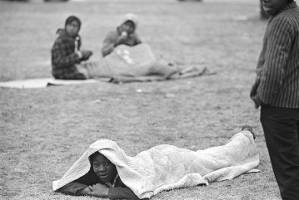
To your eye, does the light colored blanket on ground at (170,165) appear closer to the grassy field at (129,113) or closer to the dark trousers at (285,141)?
the grassy field at (129,113)

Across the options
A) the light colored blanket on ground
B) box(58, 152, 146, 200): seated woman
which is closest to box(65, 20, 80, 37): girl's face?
the light colored blanket on ground

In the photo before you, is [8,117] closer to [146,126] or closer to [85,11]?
[146,126]

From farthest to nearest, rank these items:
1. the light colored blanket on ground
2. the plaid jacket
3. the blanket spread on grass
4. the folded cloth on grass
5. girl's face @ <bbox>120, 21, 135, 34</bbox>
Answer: girl's face @ <bbox>120, 21, 135, 34</bbox> → the blanket spread on grass → the plaid jacket → the folded cloth on grass → the light colored blanket on ground

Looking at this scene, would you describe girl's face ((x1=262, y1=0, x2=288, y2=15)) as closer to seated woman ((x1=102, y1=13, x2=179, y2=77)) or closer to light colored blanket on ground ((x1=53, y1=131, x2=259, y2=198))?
light colored blanket on ground ((x1=53, y1=131, x2=259, y2=198))

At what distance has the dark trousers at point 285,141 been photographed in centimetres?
401

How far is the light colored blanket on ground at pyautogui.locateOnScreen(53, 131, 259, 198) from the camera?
15.9ft

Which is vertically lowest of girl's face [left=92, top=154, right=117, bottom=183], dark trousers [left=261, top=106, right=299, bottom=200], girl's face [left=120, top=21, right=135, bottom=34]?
girl's face [left=120, top=21, right=135, bottom=34]

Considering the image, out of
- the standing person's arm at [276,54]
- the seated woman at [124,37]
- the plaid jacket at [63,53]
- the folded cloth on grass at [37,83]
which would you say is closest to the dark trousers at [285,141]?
the standing person's arm at [276,54]

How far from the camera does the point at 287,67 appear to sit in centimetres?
397

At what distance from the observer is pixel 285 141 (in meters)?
4.01

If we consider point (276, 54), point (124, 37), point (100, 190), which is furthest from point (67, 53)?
point (276, 54)

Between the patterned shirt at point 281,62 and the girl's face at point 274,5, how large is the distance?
0.03 metres

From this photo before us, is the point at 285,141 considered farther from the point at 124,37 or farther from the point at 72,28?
the point at 124,37

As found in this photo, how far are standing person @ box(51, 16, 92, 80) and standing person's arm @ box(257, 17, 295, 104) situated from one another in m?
6.38
